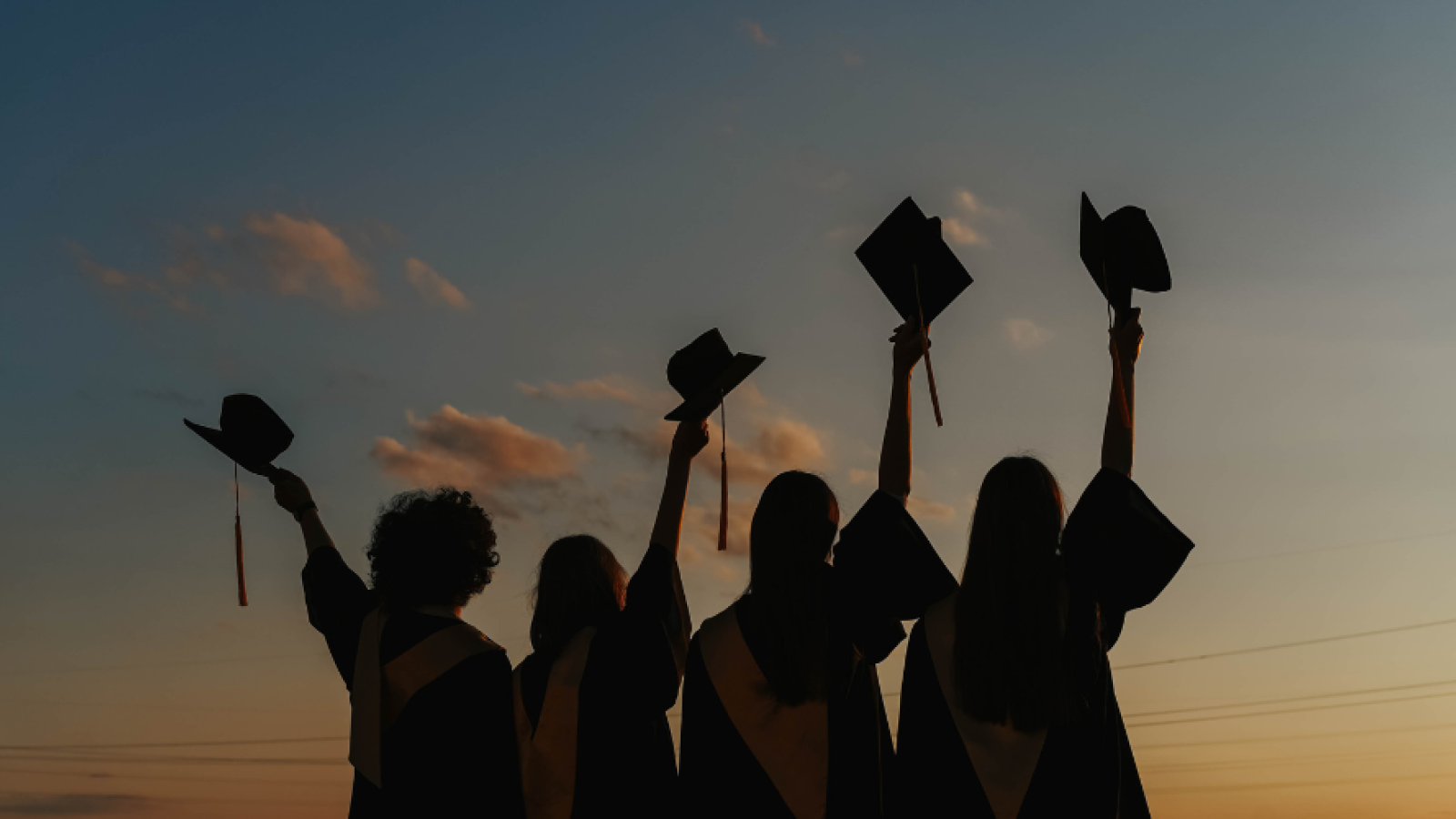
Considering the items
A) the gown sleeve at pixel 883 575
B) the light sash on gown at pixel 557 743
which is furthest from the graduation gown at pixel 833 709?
the light sash on gown at pixel 557 743

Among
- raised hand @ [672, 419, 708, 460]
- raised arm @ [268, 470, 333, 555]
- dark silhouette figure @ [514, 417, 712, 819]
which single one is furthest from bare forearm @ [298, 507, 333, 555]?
raised hand @ [672, 419, 708, 460]

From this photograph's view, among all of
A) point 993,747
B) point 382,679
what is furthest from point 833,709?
point 382,679

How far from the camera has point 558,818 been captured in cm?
539

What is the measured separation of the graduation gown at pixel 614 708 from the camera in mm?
5211

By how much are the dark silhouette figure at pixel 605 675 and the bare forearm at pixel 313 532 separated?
913mm

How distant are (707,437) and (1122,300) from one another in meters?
1.63

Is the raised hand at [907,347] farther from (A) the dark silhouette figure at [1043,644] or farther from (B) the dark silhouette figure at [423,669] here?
(B) the dark silhouette figure at [423,669]

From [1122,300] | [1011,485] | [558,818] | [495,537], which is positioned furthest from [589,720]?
[1122,300]

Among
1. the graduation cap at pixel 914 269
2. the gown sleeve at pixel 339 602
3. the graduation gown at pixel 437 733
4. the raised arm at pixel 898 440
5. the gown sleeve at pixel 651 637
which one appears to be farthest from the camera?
the graduation cap at pixel 914 269

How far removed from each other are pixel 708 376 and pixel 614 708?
1421mm

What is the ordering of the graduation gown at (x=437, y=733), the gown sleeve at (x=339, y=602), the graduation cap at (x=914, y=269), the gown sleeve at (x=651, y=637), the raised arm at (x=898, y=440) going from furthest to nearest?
→ the graduation cap at (x=914, y=269)
the gown sleeve at (x=339, y=602)
the graduation gown at (x=437, y=733)
the gown sleeve at (x=651, y=637)
the raised arm at (x=898, y=440)

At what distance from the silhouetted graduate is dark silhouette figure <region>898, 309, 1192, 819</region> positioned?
24 centimetres

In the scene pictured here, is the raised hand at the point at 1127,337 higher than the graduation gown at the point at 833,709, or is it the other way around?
the raised hand at the point at 1127,337

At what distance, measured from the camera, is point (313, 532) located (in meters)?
5.71
